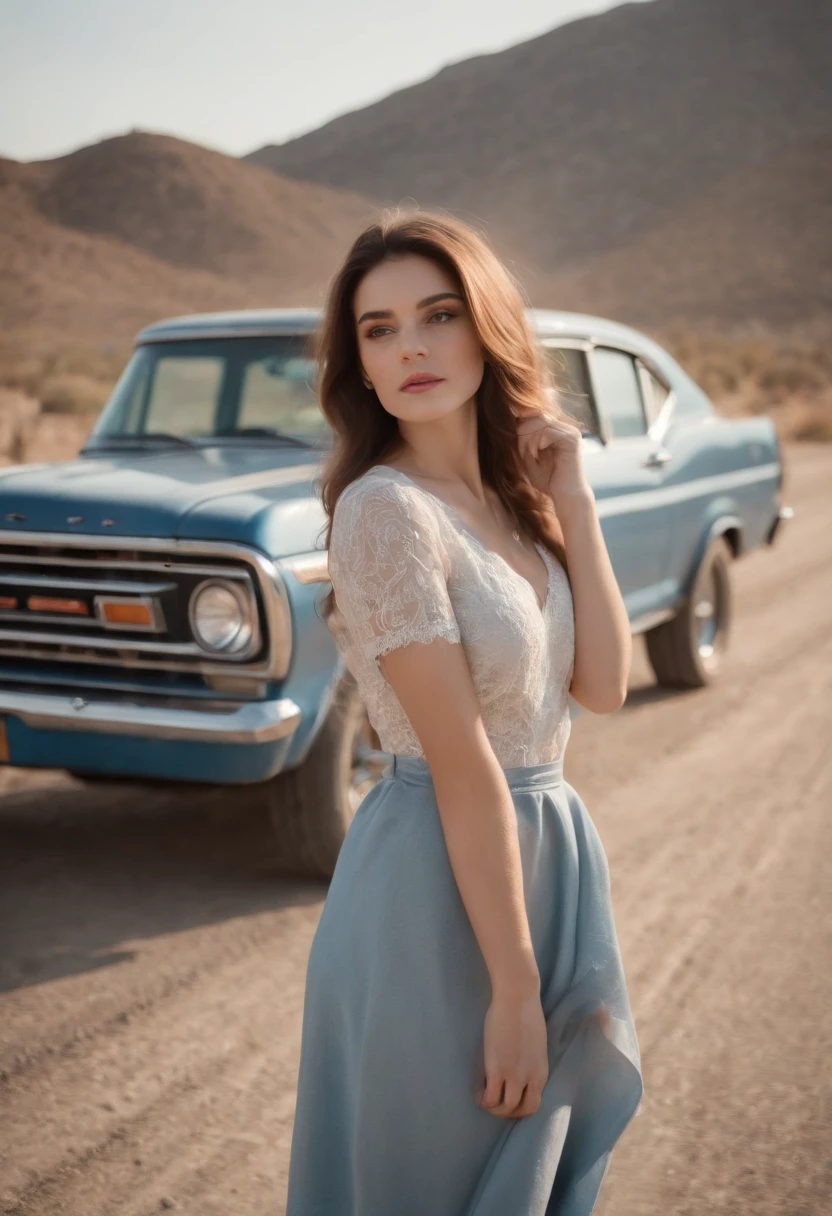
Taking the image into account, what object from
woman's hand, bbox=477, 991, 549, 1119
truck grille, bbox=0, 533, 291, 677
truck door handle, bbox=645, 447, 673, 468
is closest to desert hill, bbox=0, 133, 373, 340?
truck door handle, bbox=645, 447, 673, 468

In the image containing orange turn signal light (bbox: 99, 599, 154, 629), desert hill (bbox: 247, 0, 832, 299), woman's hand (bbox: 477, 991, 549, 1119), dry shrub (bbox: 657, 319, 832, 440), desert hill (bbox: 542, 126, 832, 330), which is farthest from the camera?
desert hill (bbox: 247, 0, 832, 299)

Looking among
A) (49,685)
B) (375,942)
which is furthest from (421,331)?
(49,685)

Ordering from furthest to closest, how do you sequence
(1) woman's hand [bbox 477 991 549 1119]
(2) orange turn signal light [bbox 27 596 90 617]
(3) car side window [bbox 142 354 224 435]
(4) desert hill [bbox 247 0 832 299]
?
(4) desert hill [bbox 247 0 832 299] → (3) car side window [bbox 142 354 224 435] → (2) orange turn signal light [bbox 27 596 90 617] → (1) woman's hand [bbox 477 991 549 1119]

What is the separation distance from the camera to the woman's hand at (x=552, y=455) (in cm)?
204

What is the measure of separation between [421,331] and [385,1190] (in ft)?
3.94

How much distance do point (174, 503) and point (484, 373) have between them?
1935mm

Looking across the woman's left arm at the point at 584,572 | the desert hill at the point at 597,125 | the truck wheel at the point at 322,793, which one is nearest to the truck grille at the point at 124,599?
the truck wheel at the point at 322,793

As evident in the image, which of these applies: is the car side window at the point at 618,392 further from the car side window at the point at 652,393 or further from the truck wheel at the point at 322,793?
the truck wheel at the point at 322,793

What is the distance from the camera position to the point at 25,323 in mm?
43688

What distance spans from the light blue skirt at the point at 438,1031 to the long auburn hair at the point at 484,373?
0.46 metres

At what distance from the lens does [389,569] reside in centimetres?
168

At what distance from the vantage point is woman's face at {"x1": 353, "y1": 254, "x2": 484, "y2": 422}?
1.87 meters

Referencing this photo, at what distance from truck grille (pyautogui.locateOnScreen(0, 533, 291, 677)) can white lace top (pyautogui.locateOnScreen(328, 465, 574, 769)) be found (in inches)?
73.6

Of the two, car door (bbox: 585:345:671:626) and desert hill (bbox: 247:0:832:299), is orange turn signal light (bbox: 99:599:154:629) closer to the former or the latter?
car door (bbox: 585:345:671:626)
